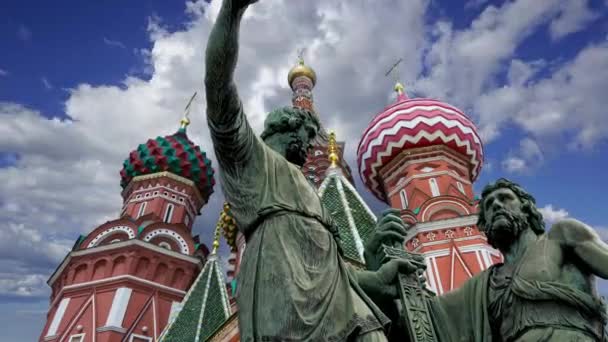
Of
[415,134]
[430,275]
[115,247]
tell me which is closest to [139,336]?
[115,247]

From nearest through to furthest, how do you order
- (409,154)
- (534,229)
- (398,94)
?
(534,229) < (409,154) < (398,94)

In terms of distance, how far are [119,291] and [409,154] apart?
11717 millimetres

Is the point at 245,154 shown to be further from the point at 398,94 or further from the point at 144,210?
the point at 144,210

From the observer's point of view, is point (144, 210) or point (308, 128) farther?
point (144, 210)

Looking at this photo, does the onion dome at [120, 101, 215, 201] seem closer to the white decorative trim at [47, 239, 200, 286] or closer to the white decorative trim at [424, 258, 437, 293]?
the white decorative trim at [47, 239, 200, 286]

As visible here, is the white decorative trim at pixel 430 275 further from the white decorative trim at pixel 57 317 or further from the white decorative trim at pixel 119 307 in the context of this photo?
the white decorative trim at pixel 57 317

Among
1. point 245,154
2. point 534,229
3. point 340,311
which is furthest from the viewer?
point 534,229

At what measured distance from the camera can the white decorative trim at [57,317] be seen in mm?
16797

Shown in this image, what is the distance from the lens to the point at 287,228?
1999 millimetres

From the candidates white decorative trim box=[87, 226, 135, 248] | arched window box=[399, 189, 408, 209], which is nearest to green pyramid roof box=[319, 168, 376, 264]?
arched window box=[399, 189, 408, 209]

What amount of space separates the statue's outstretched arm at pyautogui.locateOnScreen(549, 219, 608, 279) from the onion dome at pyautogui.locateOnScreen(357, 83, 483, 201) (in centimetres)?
1479

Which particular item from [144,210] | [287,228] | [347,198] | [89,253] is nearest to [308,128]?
[287,228]

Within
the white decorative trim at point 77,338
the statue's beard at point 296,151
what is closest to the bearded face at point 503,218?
the statue's beard at point 296,151

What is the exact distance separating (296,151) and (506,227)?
1.15 meters
